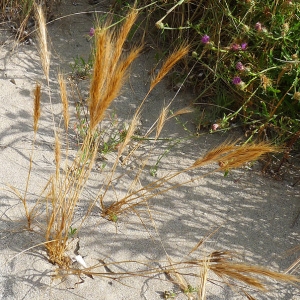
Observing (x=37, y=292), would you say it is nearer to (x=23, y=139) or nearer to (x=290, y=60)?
(x=23, y=139)

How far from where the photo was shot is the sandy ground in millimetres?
1769

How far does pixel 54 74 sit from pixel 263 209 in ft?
3.79

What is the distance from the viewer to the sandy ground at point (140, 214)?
177cm

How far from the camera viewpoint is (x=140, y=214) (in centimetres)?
201

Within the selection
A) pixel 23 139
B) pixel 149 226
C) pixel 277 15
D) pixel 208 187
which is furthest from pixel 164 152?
pixel 277 15

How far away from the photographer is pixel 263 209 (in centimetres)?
213

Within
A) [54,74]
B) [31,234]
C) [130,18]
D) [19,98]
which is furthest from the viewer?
[54,74]

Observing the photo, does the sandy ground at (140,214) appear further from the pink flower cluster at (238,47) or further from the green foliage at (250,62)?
the pink flower cluster at (238,47)

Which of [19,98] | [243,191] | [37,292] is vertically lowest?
[37,292]

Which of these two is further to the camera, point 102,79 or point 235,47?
point 235,47

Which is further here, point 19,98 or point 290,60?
point 19,98

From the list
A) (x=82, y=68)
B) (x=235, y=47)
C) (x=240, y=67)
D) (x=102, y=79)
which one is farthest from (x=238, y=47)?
(x=102, y=79)

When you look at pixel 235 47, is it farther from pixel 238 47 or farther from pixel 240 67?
pixel 240 67

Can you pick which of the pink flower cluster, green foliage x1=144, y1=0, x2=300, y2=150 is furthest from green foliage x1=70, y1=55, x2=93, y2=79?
the pink flower cluster
